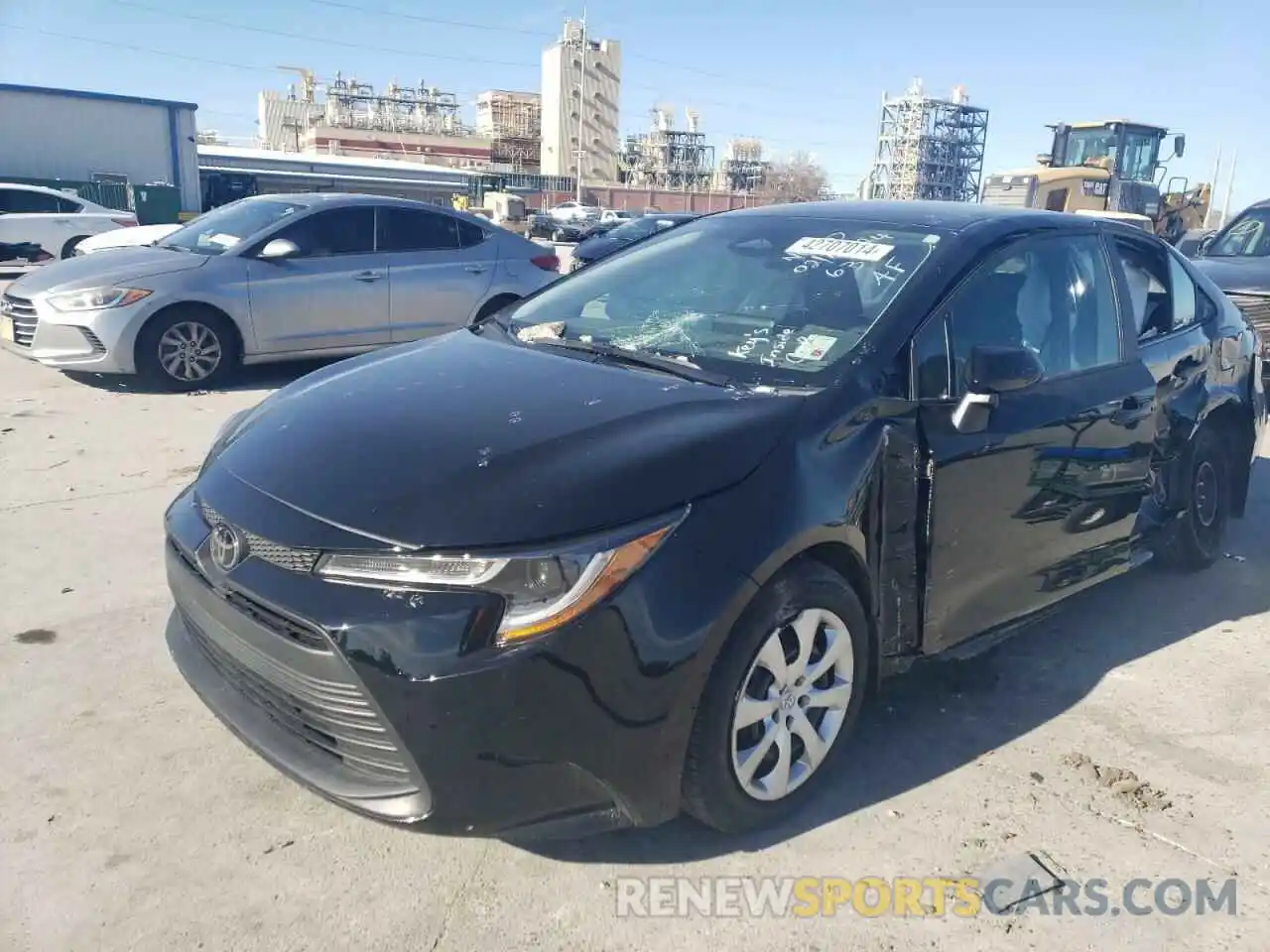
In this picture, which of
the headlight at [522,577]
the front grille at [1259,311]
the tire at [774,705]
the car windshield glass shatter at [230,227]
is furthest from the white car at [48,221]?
the tire at [774,705]

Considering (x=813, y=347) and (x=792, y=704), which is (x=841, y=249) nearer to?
(x=813, y=347)

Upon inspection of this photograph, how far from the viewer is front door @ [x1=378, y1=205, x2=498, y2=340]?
798cm

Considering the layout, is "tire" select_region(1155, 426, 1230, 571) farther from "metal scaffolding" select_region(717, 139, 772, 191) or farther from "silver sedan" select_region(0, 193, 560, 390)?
"metal scaffolding" select_region(717, 139, 772, 191)

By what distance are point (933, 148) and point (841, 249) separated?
8509cm

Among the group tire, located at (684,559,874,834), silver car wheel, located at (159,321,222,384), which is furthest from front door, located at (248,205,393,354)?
tire, located at (684,559,874,834)

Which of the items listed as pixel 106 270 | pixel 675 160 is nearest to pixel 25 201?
pixel 106 270

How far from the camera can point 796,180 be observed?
110 meters

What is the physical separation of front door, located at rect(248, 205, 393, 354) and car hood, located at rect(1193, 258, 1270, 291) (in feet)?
22.0

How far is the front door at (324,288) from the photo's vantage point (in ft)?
24.3

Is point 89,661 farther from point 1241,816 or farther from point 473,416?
point 1241,816

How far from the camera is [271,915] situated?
87.9 inches

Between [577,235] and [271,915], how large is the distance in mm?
44815

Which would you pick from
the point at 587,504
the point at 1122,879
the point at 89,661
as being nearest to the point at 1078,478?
the point at 1122,879

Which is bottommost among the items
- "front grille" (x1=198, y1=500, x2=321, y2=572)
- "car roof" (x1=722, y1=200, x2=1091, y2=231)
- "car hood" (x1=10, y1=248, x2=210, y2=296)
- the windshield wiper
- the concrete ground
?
the concrete ground
